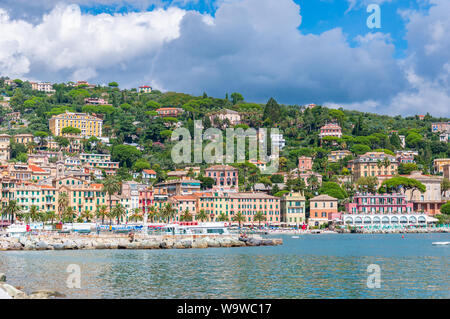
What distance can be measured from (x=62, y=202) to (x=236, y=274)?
62.3 m

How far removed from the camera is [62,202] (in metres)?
102

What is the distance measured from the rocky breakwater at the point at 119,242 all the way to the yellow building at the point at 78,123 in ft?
364

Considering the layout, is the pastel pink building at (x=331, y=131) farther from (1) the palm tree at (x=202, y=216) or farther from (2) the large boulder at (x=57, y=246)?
(2) the large boulder at (x=57, y=246)

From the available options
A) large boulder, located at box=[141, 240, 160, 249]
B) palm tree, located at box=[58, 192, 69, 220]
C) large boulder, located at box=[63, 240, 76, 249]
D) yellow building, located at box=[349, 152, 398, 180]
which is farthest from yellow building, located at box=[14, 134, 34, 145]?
large boulder, located at box=[141, 240, 160, 249]

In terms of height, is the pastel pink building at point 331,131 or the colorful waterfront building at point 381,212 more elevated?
the pastel pink building at point 331,131

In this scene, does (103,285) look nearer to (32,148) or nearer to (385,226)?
(385,226)

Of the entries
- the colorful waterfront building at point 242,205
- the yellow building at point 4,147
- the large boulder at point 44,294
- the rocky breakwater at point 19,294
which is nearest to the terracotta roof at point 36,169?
the yellow building at point 4,147

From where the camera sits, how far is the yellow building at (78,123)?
7274 inches

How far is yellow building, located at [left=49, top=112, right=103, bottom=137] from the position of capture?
185 m

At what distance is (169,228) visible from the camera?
84750 mm
